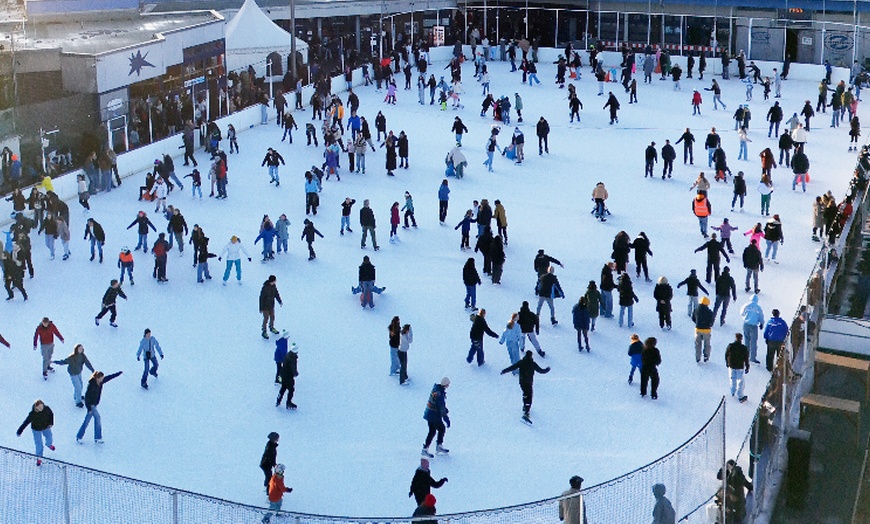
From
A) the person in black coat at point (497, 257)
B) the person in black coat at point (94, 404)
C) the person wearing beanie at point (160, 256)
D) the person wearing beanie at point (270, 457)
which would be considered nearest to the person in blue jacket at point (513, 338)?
the person in black coat at point (497, 257)

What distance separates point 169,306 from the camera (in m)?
22.7

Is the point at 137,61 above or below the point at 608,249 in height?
above

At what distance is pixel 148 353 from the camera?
18891mm

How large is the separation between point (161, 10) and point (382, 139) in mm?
15200

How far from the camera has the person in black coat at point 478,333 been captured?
19.4 m

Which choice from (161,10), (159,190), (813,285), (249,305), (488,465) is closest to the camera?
(488,465)

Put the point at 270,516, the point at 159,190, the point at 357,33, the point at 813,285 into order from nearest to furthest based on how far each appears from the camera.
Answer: the point at 270,516
the point at 813,285
the point at 159,190
the point at 357,33

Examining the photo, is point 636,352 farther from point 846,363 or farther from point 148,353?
point 148,353

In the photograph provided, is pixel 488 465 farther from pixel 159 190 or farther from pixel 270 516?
pixel 159 190

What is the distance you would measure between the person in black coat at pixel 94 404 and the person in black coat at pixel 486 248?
819 centimetres

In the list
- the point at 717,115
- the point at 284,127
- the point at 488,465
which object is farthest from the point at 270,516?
the point at 717,115

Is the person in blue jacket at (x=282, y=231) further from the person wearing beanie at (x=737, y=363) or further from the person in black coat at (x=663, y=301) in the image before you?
the person wearing beanie at (x=737, y=363)

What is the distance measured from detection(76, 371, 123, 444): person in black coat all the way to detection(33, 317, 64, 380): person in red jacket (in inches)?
80.2

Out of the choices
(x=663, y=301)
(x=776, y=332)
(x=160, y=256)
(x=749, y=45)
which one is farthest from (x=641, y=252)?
(x=749, y=45)
